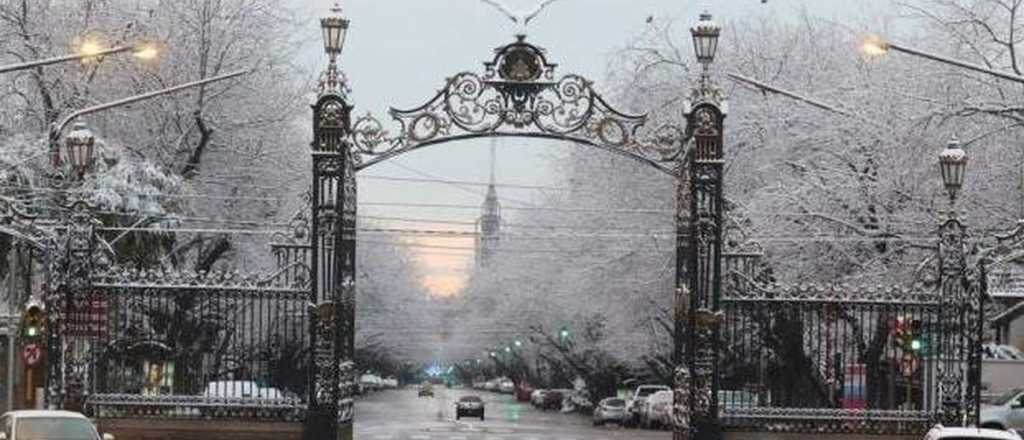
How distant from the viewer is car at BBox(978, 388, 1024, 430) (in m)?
40.9

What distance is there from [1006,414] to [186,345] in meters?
17.6

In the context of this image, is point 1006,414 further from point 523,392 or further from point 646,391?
point 523,392

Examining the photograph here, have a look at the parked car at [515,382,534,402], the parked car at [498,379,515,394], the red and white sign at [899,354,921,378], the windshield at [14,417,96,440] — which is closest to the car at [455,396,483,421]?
the red and white sign at [899,354,921,378]

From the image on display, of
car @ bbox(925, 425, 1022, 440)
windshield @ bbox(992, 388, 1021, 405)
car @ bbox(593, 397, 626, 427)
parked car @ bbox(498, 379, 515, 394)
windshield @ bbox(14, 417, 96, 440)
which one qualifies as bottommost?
parked car @ bbox(498, 379, 515, 394)

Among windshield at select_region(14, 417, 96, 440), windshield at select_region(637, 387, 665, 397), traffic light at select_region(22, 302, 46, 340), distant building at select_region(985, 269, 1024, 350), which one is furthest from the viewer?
windshield at select_region(637, 387, 665, 397)

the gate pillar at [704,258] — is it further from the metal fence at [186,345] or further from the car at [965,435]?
the metal fence at [186,345]

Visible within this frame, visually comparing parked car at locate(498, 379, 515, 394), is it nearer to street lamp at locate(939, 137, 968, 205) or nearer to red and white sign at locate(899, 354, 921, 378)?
red and white sign at locate(899, 354, 921, 378)

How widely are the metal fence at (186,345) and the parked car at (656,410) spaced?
27830 millimetres

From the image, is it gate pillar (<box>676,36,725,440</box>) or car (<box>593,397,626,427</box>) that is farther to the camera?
car (<box>593,397,626,427</box>)

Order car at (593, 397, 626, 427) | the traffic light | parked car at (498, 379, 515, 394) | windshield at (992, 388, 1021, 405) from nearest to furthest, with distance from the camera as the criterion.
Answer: the traffic light
windshield at (992, 388, 1021, 405)
car at (593, 397, 626, 427)
parked car at (498, 379, 515, 394)

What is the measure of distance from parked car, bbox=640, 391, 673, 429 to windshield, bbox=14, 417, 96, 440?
1381 inches

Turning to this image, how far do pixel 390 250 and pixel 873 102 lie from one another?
68069 millimetres

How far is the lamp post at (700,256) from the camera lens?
30297 mm

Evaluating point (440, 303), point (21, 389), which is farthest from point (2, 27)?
point (440, 303)
